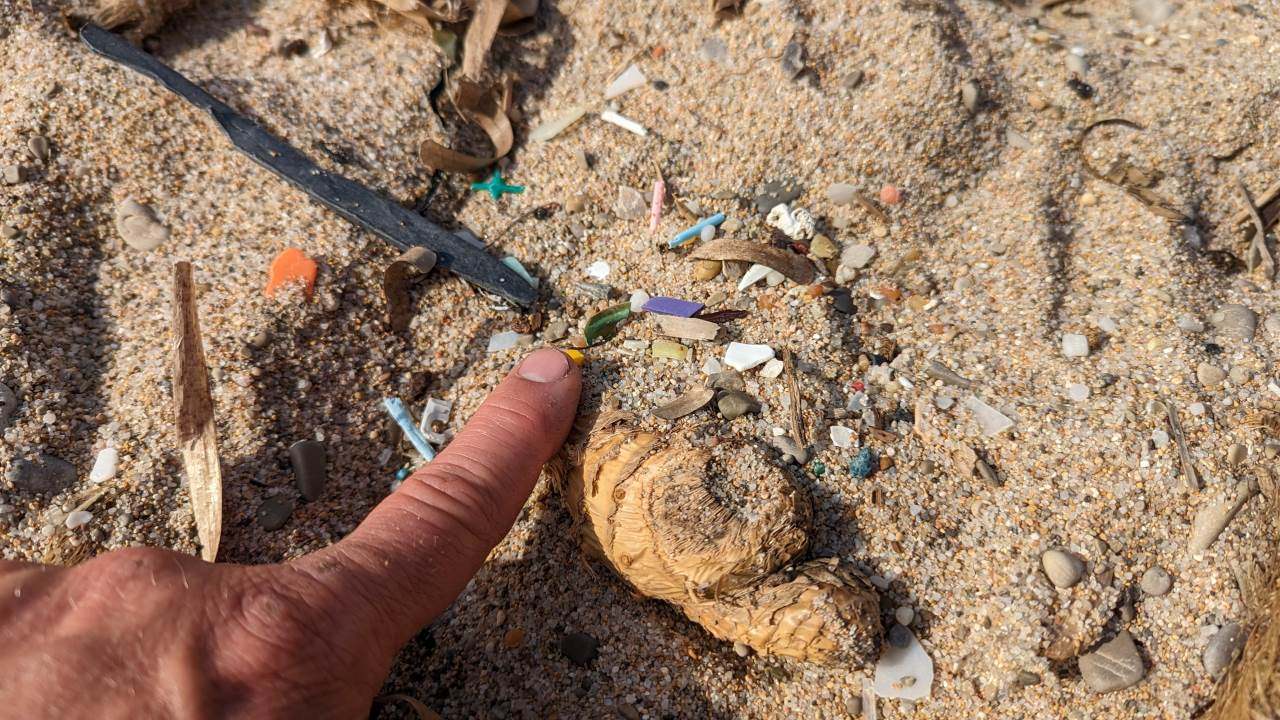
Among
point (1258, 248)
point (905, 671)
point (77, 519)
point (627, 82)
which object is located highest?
point (1258, 248)

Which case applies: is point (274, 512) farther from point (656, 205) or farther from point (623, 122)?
point (623, 122)

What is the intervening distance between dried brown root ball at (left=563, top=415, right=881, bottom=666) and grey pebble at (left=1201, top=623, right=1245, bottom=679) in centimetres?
90

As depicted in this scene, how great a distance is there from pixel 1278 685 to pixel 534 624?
1873 mm

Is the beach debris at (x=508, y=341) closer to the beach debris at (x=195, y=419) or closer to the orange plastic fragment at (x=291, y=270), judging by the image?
the orange plastic fragment at (x=291, y=270)

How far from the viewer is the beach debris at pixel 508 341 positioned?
99.7 inches

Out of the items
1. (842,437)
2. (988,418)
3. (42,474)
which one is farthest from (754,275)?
(42,474)

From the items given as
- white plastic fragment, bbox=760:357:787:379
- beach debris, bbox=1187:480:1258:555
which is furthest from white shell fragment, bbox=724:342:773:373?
beach debris, bbox=1187:480:1258:555

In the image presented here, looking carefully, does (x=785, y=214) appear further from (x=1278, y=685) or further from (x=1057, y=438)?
(x=1278, y=685)

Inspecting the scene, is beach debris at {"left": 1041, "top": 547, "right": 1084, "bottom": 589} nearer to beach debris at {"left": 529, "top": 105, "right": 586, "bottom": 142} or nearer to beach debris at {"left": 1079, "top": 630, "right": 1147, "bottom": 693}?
beach debris at {"left": 1079, "top": 630, "right": 1147, "bottom": 693}

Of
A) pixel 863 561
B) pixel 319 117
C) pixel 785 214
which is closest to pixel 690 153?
pixel 785 214

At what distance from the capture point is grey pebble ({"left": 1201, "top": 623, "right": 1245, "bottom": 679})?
1.98m

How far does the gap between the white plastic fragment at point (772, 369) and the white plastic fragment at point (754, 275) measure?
1.06 ft

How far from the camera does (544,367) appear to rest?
2271 millimetres

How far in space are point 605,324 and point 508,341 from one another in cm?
34
